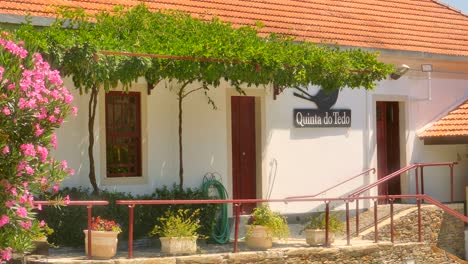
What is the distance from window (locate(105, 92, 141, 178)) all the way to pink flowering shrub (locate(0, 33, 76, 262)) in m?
8.24

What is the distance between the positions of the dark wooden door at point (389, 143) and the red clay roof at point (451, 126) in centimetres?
60

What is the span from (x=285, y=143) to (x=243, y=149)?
918mm

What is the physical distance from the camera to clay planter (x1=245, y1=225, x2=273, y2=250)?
1638 cm

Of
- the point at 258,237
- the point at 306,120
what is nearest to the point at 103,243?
the point at 258,237

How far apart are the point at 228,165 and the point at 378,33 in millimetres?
5584

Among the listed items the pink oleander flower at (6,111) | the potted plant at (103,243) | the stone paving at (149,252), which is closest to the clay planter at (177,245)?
the stone paving at (149,252)

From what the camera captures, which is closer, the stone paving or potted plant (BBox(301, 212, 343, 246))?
the stone paving

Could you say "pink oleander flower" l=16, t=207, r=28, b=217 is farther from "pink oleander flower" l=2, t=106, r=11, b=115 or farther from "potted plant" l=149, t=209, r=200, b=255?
"potted plant" l=149, t=209, r=200, b=255

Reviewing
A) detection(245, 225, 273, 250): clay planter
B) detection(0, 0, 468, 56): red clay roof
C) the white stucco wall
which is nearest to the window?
the white stucco wall

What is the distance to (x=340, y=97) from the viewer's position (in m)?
21.0

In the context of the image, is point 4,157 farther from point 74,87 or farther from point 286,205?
point 286,205

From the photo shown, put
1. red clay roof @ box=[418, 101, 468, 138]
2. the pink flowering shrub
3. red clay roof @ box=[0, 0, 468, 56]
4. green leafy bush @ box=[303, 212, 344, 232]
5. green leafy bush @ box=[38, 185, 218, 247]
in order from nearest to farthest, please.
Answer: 1. the pink flowering shrub
2. green leafy bush @ box=[38, 185, 218, 247]
3. green leafy bush @ box=[303, 212, 344, 232]
4. red clay roof @ box=[0, 0, 468, 56]
5. red clay roof @ box=[418, 101, 468, 138]

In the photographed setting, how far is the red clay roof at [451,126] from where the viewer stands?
2203cm

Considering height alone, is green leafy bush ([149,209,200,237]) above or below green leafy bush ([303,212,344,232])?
above
